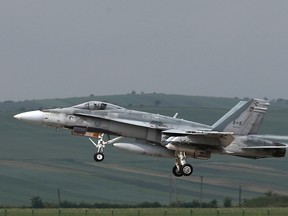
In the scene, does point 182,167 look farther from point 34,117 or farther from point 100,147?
point 34,117

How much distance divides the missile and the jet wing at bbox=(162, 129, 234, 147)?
109 centimetres

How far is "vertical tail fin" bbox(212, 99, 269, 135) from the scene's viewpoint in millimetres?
51281

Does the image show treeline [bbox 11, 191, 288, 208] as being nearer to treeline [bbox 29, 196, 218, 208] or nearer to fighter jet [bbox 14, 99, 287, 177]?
treeline [bbox 29, 196, 218, 208]

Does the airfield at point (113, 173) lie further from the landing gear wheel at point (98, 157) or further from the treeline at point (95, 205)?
the landing gear wheel at point (98, 157)

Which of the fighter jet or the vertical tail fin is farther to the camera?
the vertical tail fin

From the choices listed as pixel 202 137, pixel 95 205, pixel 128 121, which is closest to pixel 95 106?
pixel 128 121

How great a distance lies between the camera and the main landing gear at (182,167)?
50250 millimetres

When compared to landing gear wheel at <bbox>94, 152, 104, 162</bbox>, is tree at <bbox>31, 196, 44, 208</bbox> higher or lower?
higher

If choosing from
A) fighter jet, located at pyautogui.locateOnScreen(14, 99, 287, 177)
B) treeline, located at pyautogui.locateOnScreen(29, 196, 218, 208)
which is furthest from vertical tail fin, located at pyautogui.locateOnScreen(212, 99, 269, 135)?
treeline, located at pyautogui.locateOnScreen(29, 196, 218, 208)

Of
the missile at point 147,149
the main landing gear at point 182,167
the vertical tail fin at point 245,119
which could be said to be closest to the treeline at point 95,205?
the vertical tail fin at point 245,119

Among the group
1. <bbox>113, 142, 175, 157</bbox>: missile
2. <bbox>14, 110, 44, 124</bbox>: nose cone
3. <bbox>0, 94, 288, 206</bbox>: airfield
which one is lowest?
<bbox>113, 142, 175, 157</bbox>: missile

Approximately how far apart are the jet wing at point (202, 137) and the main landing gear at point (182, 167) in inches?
31.1

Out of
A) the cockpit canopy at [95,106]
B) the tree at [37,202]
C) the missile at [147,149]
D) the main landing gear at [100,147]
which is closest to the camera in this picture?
the main landing gear at [100,147]

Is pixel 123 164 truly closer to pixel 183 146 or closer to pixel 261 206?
pixel 261 206
